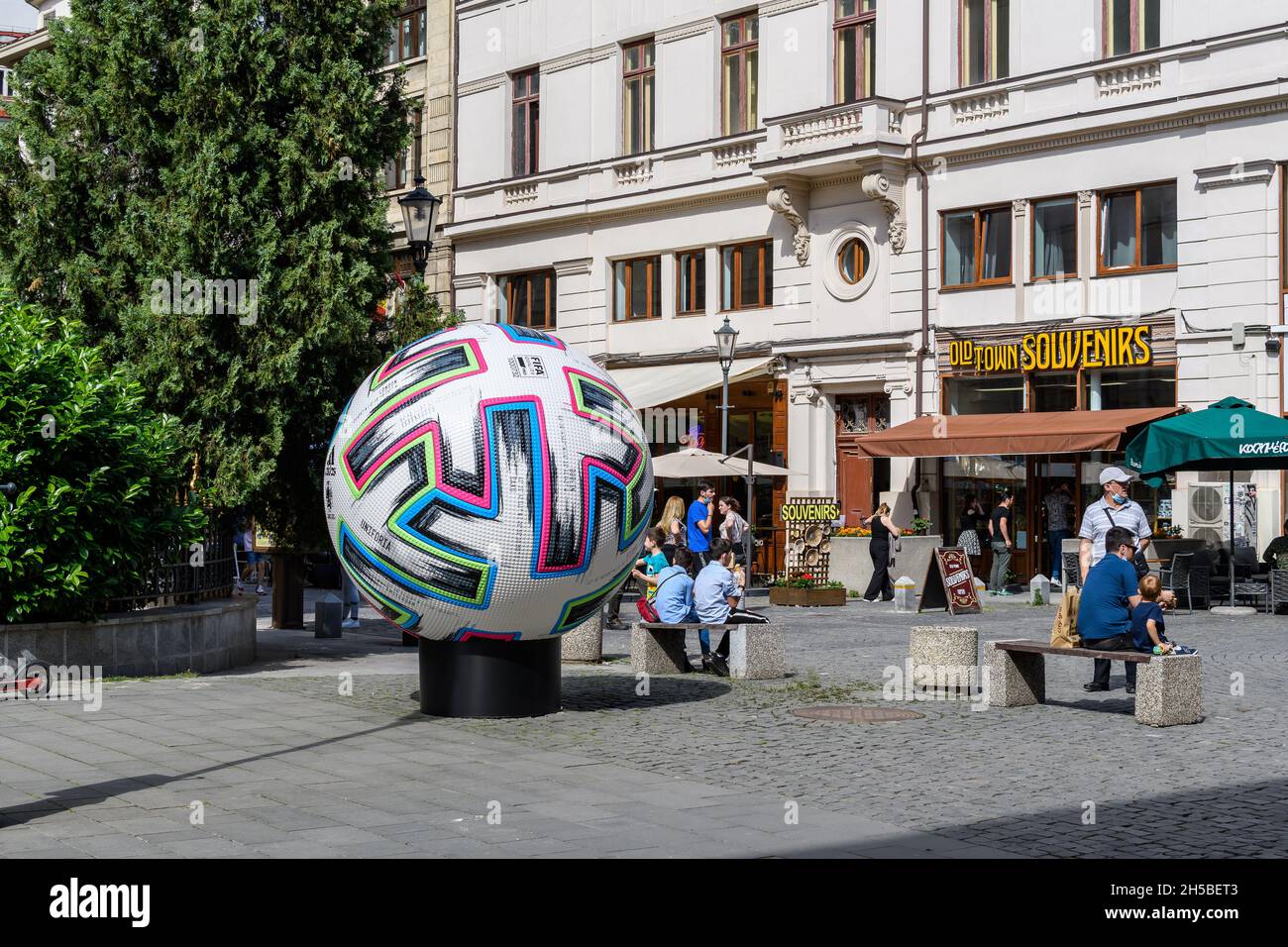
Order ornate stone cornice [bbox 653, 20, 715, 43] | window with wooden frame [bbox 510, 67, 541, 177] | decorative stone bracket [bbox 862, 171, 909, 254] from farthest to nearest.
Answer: window with wooden frame [bbox 510, 67, 541, 177] → ornate stone cornice [bbox 653, 20, 715, 43] → decorative stone bracket [bbox 862, 171, 909, 254]

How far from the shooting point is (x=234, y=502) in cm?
1791

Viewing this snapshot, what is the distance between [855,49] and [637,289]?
7.45 meters

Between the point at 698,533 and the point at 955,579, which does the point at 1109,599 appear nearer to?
the point at 955,579

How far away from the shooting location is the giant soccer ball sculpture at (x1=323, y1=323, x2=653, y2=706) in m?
11.6

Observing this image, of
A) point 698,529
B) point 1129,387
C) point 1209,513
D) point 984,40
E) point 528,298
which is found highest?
point 984,40

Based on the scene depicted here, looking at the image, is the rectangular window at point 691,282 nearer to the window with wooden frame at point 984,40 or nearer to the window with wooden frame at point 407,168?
the window with wooden frame at point 984,40

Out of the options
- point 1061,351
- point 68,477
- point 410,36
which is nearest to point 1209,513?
point 1061,351

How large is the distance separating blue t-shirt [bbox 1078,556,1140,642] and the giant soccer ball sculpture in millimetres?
4022

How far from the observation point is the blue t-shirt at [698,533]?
86.3ft

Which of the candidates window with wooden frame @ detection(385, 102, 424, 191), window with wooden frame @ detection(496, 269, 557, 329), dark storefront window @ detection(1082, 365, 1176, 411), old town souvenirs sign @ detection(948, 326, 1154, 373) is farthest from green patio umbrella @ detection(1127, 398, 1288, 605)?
window with wooden frame @ detection(385, 102, 424, 191)

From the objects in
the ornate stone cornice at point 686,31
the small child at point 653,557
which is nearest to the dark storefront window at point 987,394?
the ornate stone cornice at point 686,31

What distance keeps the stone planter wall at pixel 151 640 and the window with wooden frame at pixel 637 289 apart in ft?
66.6

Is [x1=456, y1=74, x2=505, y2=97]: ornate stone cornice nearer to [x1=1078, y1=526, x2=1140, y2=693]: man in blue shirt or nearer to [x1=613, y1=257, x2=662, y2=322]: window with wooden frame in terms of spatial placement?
[x1=613, y1=257, x2=662, y2=322]: window with wooden frame

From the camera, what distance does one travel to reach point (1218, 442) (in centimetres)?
2289
